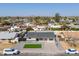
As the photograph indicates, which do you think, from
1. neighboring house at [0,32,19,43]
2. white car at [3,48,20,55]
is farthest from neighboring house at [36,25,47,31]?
white car at [3,48,20,55]

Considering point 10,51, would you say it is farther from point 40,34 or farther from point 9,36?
point 40,34

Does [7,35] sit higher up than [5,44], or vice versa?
[7,35]

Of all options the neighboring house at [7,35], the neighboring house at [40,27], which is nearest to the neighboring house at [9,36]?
the neighboring house at [7,35]

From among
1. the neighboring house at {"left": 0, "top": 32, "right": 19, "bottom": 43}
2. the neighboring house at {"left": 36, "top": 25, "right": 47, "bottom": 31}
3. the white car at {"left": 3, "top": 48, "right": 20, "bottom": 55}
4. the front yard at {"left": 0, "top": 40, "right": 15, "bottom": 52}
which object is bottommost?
the white car at {"left": 3, "top": 48, "right": 20, "bottom": 55}

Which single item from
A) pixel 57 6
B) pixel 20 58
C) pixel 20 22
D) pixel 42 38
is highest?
pixel 57 6

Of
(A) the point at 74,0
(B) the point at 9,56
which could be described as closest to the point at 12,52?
(B) the point at 9,56

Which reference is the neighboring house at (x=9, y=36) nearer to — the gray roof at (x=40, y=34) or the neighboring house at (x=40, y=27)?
the gray roof at (x=40, y=34)

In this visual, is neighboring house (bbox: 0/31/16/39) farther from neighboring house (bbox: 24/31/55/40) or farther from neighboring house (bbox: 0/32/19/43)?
neighboring house (bbox: 24/31/55/40)

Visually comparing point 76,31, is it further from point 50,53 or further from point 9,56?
point 9,56

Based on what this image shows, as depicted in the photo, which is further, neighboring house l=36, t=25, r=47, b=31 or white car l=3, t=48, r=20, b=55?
neighboring house l=36, t=25, r=47, b=31

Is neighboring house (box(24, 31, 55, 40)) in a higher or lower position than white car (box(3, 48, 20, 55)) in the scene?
higher

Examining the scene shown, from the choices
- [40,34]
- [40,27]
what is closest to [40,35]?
[40,34]
